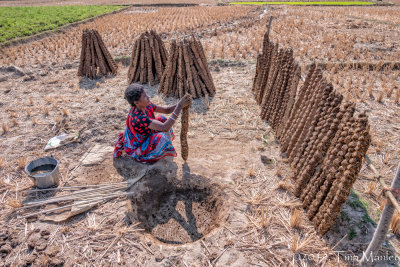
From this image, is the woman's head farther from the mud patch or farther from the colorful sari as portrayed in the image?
the mud patch

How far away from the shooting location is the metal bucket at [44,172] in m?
3.45

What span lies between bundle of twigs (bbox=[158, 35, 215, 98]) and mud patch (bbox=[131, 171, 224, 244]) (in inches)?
110

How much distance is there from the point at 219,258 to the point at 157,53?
5.33 metres

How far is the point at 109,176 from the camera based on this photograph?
377cm

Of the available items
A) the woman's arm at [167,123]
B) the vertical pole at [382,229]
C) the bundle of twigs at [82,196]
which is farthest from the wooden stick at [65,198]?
the vertical pole at [382,229]

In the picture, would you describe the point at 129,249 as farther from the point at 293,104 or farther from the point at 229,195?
the point at 293,104

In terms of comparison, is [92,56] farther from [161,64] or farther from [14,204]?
[14,204]

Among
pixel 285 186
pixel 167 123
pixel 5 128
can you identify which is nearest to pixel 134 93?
pixel 167 123

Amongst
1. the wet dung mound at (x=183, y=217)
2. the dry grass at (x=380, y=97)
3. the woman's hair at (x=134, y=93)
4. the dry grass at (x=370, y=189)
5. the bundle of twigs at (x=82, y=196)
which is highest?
the woman's hair at (x=134, y=93)

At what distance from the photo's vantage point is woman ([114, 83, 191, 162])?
3.51 metres

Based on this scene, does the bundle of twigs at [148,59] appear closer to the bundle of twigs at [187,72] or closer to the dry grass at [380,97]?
the bundle of twigs at [187,72]

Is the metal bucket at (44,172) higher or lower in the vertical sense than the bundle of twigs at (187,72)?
lower

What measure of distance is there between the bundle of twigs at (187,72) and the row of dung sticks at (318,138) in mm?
1885

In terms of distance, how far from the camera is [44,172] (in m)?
Result: 3.70
